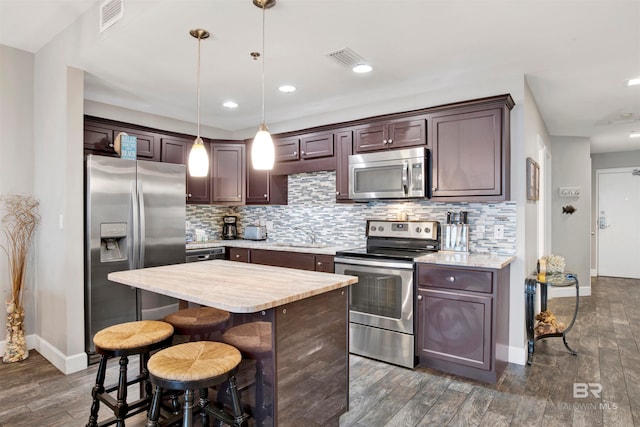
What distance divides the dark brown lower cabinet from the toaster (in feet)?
8.10

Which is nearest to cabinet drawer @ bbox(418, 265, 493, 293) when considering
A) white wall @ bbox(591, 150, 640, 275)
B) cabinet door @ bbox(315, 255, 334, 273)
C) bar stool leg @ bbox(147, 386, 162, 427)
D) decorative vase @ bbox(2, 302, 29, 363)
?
cabinet door @ bbox(315, 255, 334, 273)

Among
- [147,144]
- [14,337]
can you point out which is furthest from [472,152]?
[14,337]

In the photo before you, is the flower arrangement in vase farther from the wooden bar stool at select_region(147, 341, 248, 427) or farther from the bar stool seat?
the wooden bar stool at select_region(147, 341, 248, 427)

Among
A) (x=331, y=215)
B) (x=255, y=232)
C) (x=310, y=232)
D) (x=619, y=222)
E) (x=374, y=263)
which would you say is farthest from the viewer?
(x=619, y=222)

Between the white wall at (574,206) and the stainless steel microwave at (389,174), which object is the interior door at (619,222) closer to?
the white wall at (574,206)

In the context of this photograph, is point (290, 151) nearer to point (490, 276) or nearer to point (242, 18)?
point (242, 18)

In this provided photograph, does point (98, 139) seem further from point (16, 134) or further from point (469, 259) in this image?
point (469, 259)

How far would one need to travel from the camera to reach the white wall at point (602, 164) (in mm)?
7012

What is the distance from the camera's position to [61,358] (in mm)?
3010

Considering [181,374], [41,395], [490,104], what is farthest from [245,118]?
[181,374]

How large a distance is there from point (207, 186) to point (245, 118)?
3.33ft

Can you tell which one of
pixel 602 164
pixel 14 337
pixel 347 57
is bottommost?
pixel 14 337

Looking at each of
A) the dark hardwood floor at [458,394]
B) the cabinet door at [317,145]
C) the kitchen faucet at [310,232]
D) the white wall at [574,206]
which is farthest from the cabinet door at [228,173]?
the white wall at [574,206]

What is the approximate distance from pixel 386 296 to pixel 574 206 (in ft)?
14.6
